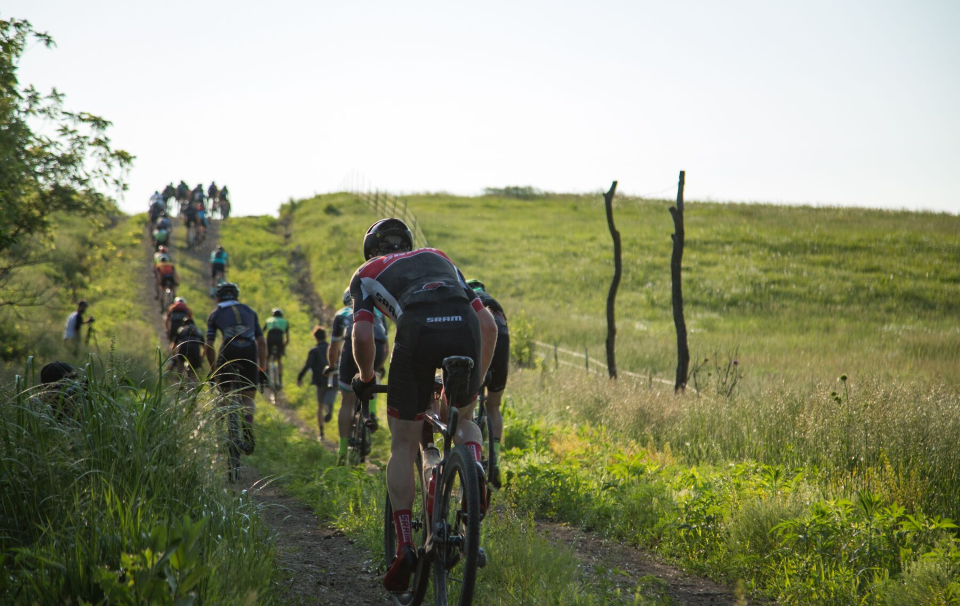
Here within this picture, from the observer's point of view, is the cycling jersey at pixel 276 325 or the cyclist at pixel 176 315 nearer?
the cyclist at pixel 176 315

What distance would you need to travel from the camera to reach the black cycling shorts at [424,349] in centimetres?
383

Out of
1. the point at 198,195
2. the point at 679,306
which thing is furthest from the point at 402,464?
the point at 198,195

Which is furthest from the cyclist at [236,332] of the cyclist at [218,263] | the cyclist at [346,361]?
the cyclist at [218,263]

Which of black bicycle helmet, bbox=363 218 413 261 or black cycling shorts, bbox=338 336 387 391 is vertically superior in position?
black bicycle helmet, bbox=363 218 413 261

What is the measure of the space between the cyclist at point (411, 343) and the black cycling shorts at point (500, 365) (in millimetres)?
3336

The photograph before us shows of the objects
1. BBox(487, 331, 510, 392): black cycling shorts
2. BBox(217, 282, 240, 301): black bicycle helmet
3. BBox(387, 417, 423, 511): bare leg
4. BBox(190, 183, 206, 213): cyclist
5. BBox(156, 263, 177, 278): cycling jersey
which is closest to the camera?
BBox(387, 417, 423, 511): bare leg

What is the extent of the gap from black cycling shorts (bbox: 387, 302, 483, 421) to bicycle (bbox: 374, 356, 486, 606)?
12 cm

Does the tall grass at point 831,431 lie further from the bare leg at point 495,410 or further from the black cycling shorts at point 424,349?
the black cycling shorts at point 424,349

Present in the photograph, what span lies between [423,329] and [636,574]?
2595 millimetres

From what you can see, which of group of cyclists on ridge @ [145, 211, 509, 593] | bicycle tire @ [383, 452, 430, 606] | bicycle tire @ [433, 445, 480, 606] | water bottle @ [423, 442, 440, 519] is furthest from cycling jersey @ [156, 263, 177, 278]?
bicycle tire @ [433, 445, 480, 606]

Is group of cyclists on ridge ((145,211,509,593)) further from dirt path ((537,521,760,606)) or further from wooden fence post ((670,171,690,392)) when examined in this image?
wooden fence post ((670,171,690,392))

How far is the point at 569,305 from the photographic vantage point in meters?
28.8

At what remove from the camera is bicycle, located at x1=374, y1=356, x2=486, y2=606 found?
342cm

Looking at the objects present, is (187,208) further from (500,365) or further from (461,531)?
(461,531)
